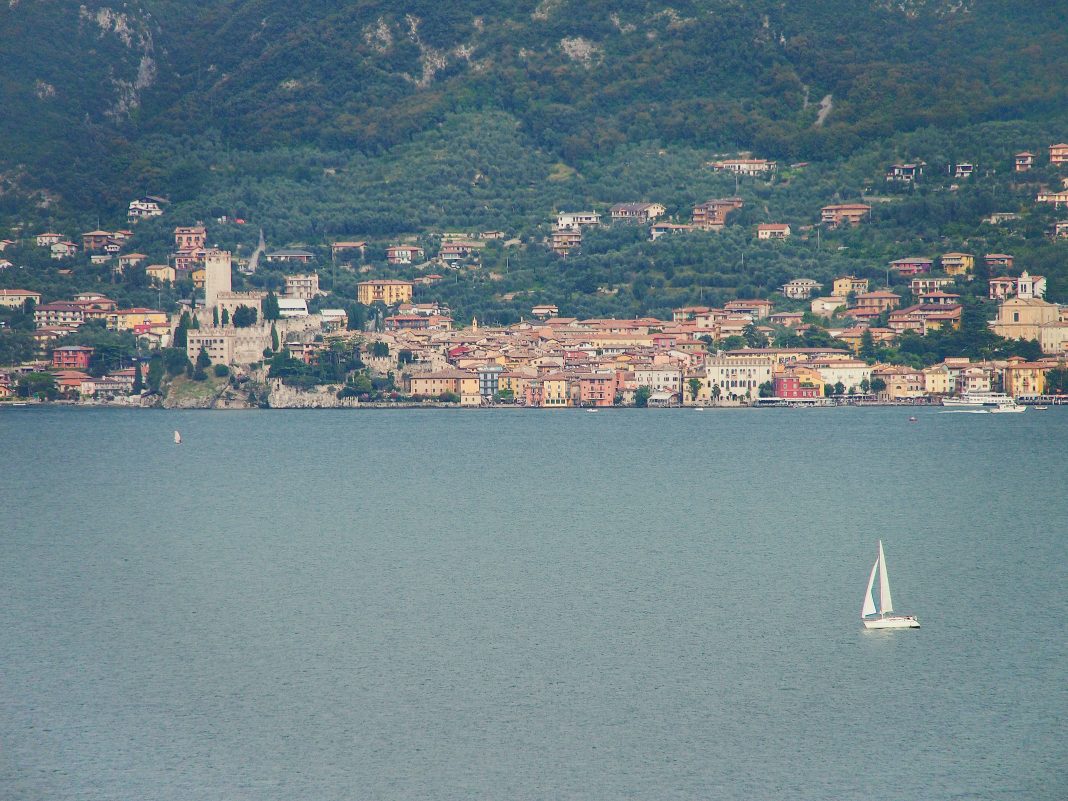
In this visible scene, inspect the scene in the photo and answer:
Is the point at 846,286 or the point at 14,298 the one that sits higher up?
the point at 846,286

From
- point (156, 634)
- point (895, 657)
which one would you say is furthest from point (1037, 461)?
point (156, 634)

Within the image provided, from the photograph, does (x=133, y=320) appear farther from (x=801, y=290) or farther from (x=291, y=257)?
(x=801, y=290)

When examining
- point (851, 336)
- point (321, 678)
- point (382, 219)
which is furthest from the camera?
point (382, 219)

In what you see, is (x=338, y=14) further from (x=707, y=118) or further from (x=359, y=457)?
(x=359, y=457)

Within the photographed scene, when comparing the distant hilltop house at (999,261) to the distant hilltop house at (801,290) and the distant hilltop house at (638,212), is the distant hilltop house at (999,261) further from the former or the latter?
the distant hilltop house at (638,212)

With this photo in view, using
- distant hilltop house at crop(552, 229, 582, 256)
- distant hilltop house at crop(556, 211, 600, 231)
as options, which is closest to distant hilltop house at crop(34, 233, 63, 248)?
distant hilltop house at crop(552, 229, 582, 256)

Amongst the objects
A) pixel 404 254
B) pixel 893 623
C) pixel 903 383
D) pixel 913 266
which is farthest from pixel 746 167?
pixel 893 623
